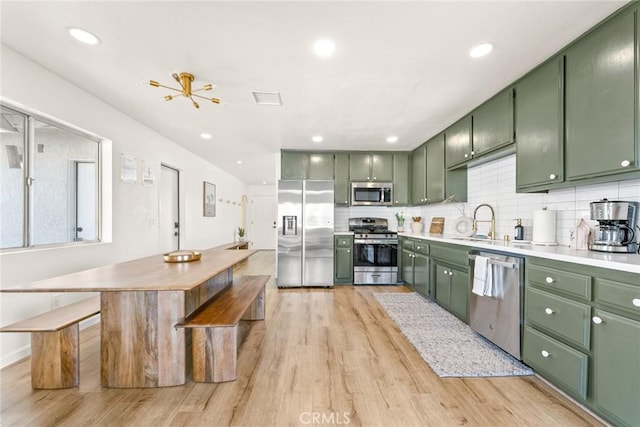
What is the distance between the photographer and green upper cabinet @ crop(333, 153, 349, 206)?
5.04 metres

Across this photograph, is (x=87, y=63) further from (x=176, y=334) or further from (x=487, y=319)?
(x=487, y=319)

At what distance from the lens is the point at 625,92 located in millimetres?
1674

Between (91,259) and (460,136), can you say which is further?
(460,136)

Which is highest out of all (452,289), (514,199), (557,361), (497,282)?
(514,199)

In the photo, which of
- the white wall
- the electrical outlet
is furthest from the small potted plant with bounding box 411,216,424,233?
the electrical outlet

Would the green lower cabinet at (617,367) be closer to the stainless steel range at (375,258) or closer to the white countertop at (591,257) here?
the white countertop at (591,257)

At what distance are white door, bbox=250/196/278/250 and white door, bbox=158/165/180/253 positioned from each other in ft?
15.9

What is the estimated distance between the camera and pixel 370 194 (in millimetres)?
5035

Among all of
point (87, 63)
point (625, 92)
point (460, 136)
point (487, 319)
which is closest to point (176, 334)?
point (87, 63)

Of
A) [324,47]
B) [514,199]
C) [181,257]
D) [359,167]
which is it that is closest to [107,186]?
[181,257]

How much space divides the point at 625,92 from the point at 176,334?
317 centimetres

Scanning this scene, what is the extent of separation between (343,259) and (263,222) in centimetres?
595

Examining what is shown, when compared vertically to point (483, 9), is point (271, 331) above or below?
below

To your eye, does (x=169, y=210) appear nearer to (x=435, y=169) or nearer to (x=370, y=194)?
(x=370, y=194)
